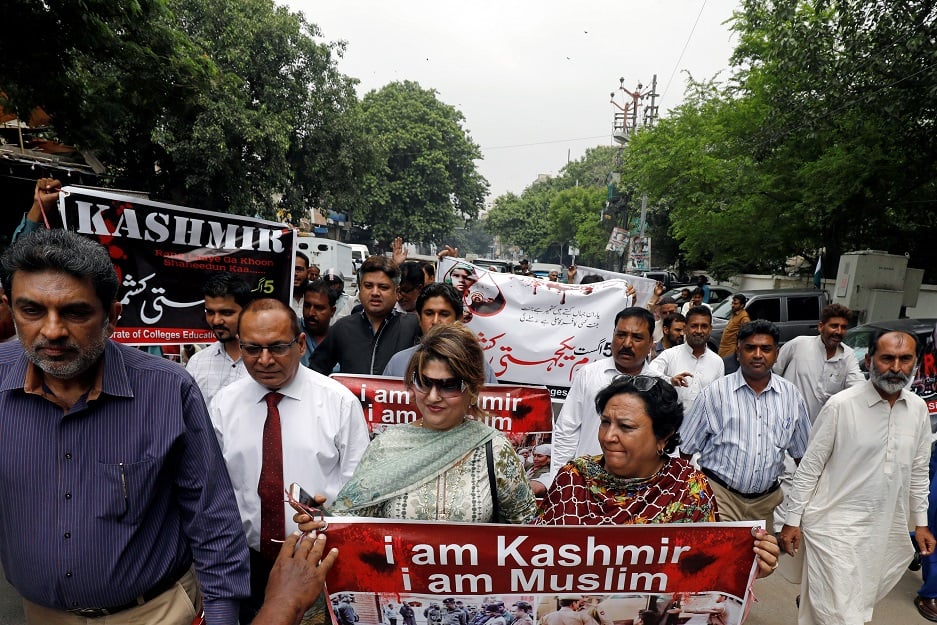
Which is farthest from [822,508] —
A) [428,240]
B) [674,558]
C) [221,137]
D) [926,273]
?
[428,240]

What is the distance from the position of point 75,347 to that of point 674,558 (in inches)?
75.4

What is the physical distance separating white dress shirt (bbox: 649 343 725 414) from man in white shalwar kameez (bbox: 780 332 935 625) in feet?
4.78

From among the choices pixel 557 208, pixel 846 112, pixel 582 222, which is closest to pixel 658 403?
pixel 846 112

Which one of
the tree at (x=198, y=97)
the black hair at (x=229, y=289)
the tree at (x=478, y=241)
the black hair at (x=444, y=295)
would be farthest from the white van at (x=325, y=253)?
the tree at (x=478, y=241)

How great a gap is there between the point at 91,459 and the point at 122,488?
0.11 meters

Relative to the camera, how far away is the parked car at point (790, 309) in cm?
1238

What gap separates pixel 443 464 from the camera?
2012mm

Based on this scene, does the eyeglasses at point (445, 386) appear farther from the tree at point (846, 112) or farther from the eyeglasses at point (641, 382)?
the tree at point (846, 112)

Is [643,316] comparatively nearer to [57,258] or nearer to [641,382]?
[641,382]

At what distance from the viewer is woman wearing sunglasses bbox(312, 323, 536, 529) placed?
2.00 meters

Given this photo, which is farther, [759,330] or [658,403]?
[759,330]

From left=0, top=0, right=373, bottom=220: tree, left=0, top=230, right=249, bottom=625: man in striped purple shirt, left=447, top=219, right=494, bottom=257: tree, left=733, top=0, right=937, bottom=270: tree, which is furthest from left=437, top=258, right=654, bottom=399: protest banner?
left=447, top=219, right=494, bottom=257: tree

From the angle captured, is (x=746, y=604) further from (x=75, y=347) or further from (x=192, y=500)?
(x=75, y=347)

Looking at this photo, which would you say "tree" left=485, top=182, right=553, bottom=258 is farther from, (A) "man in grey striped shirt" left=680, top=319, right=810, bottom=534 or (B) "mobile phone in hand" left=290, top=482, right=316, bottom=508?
(B) "mobile phone in hand" left=290, top=482, right=316, bottom=508
